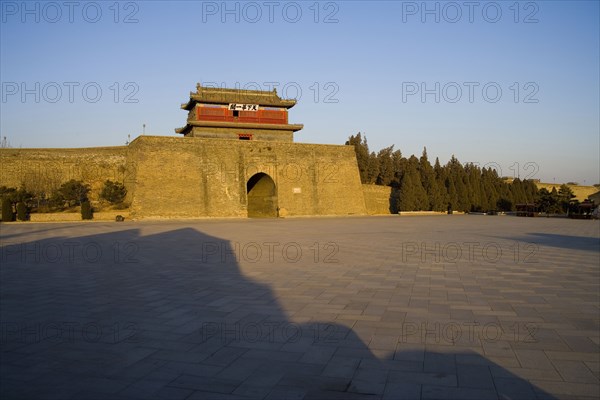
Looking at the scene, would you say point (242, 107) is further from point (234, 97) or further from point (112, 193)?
point (112, 193)

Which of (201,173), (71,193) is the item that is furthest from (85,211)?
(201,173)

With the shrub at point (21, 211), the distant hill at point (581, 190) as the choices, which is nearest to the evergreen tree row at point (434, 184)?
the distant hill at point (581, 190)

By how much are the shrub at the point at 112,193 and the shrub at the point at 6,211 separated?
409 centimetres

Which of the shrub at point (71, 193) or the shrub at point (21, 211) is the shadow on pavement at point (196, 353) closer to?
the shrub at point (21, 211)

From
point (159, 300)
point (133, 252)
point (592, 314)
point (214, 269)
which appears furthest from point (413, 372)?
point (133, 252)

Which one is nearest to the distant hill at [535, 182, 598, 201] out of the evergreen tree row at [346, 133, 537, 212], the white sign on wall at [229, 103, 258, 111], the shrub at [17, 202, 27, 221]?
the evergreen tree row at [346, 133, 537, 212]

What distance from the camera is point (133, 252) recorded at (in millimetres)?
9844

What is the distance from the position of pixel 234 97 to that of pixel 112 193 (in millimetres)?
11551

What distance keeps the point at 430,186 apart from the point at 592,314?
1165 inches

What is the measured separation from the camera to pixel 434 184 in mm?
33125

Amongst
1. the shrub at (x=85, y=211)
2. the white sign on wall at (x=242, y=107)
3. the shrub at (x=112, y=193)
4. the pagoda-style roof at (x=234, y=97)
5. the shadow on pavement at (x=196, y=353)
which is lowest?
the shadow on pavement at (x=196, y=353)

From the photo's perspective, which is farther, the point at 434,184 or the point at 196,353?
the point at 434,184

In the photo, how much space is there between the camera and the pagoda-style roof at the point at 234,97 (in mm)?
30891

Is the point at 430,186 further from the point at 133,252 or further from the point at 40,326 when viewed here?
the point at 40,326
